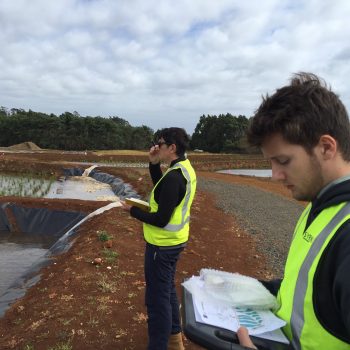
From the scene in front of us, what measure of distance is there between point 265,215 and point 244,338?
12944mm

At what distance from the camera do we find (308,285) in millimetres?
1207

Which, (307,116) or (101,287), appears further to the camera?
(101,287)

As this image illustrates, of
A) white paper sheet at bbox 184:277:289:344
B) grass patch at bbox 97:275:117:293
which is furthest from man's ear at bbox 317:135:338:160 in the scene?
grass patch at bbox 97:275:117:293

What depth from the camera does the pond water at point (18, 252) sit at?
781 cm

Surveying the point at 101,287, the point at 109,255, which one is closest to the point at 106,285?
the point at 101,287

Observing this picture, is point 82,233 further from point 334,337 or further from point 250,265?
point 334,337

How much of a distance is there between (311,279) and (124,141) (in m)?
64.3

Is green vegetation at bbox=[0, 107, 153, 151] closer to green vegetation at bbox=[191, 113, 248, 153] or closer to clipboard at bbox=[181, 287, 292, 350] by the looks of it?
green vegetation at bbox=[191, 113, 248, 153]

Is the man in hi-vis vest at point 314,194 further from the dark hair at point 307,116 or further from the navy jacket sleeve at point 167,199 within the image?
the navy jacket sleeve at point 167,199

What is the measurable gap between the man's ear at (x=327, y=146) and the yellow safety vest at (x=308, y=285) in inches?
6.8

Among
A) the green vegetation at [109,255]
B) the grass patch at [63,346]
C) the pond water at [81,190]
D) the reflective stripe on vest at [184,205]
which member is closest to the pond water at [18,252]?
the green vegetation at [109,255]

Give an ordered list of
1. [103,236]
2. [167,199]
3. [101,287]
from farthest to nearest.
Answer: [103,236], [101,287], [167,199]

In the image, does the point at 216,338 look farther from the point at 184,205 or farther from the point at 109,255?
the point at 109,255

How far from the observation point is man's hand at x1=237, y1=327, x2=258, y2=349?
1.29m
